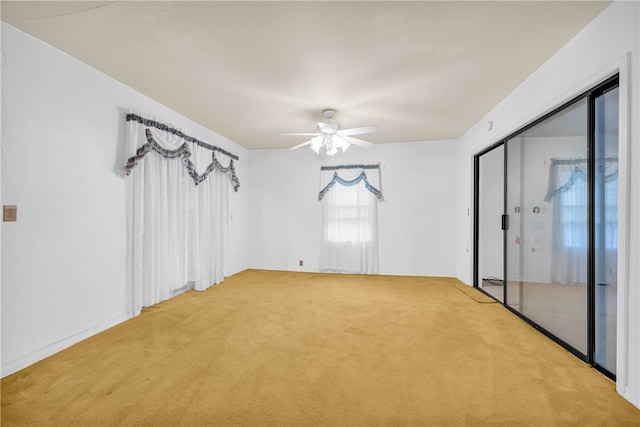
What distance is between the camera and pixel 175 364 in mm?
2156

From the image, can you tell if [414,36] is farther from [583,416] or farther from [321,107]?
[583,416]

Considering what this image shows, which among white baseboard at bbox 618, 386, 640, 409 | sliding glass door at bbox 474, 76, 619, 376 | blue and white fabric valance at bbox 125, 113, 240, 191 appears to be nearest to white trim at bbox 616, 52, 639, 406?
white baseboard at bbox 618, 386, 640, 409

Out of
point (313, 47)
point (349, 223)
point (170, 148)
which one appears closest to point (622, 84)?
point (313, 47)

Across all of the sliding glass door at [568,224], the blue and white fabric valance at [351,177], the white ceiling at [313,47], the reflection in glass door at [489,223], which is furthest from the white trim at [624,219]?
the blue and white fabric valance at [351,177]

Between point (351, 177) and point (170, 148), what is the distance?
3136 mm

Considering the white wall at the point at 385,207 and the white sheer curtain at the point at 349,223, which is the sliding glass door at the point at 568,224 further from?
the white sheer curtain at the point at 349,223

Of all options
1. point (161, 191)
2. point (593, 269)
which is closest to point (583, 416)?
point (593, 269)

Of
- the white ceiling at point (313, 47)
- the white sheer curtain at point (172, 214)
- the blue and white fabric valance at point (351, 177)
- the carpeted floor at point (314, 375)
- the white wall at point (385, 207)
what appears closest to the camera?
the carpeted floor at point (314, 375)

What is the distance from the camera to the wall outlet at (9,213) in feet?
6.63

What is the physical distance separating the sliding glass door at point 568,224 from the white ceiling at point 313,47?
2.10 ft

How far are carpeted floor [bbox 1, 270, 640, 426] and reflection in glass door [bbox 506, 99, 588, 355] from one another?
262 millimetres

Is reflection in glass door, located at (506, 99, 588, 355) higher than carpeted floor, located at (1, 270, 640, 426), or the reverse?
reflection in glass door, located at (506, 99, 588, 355)

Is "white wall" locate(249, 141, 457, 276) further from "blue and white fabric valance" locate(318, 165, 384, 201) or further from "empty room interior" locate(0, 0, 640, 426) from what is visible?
"empty room interior" locate(0, 0, 640, 426)

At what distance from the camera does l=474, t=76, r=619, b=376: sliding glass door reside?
202 cm
